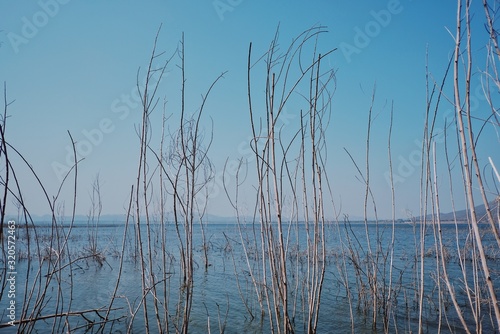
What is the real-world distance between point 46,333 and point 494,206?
580cm

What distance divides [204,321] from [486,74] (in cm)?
549

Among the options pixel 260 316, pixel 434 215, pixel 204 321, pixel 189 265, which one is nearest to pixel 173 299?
pixel 204 321

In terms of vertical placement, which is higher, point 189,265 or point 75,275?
point 189,265

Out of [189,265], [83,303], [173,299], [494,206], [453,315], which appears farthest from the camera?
[173,299]

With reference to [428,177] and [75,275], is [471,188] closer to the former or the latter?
[428,177]

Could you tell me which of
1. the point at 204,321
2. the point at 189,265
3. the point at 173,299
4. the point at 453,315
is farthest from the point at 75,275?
the point at 453,315

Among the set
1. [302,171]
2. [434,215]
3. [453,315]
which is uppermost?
[302,171]

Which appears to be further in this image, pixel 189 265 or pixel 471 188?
pixel 189 265

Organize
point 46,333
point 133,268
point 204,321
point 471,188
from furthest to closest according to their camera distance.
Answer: point 133,268
point 204,321
point 46,333
point 471,188

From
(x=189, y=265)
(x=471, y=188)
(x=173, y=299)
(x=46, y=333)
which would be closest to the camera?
(x=471, y=188)

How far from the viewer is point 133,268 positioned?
34.4 feet

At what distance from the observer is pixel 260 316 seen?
542 centimetres

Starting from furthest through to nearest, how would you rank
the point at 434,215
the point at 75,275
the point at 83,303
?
the point at 75,275 < the point at 83,303 < the point at 434,215

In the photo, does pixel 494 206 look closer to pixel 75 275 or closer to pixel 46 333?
pixel 46 333
